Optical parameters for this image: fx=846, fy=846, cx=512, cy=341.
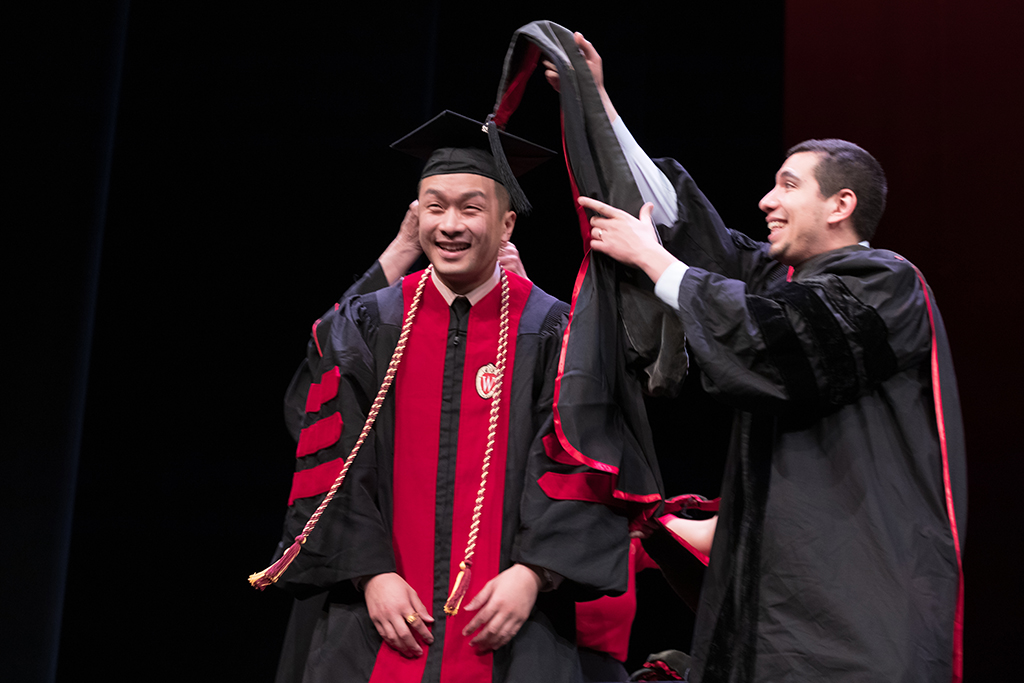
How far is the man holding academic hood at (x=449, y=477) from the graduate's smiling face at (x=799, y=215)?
1.72 feet

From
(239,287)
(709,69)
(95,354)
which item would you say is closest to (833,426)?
(709,69)

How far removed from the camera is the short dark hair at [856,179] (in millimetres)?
1780

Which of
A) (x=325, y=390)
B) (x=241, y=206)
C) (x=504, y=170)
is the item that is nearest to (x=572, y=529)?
(x=325, y=390)

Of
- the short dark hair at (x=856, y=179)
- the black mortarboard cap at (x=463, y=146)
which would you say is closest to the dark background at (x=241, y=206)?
the short dark hair at (x=856, y=179)

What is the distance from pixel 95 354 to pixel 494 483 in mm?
2061

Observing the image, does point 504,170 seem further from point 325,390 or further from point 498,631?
point 498,631

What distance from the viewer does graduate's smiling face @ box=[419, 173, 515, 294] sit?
1.85m

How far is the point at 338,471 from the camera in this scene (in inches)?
68.6

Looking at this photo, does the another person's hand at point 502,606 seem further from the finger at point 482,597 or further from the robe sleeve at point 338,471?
the robe sleeve at point 338,471

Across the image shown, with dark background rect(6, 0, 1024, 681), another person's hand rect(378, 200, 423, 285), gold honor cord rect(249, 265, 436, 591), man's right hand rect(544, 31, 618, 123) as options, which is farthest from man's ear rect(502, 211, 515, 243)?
dark background rect(6, 0, 1024, 681)

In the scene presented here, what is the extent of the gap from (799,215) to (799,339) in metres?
0.38

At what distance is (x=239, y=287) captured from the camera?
10.7 feet

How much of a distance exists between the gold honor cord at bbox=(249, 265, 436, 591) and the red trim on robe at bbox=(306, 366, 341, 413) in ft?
0.31

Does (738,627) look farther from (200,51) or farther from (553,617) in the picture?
(200,51)
